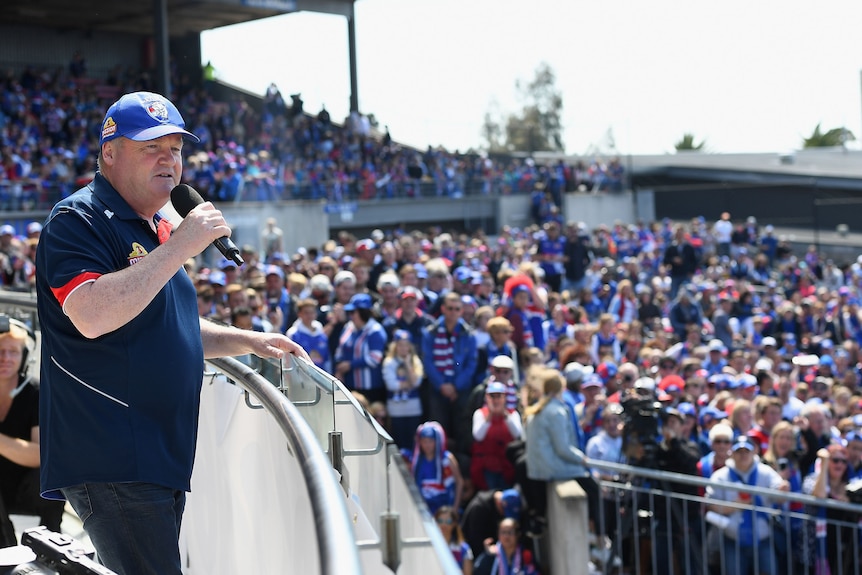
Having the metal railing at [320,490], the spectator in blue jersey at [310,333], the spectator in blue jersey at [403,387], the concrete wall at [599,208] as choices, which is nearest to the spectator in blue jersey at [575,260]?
the spectator in blue jersey at [310,333]

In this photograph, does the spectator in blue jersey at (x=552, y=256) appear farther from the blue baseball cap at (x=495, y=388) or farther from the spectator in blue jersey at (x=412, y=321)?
the blue baseball cap at (x=495, y=388)

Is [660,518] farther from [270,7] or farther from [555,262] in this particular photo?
[270,7]

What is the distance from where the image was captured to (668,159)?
131 ft

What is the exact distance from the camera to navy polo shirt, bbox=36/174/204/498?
7.19 feet

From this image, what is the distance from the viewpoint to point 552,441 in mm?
7867

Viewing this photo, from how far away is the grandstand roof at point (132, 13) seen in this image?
32.2 metres

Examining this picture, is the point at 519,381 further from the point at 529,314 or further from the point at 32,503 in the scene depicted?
the point at 32,503

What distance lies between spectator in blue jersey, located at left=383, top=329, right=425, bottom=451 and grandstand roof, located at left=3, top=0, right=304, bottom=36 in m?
25.3

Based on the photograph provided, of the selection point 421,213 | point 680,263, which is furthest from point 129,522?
point 421,213

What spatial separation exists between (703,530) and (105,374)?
20.0ft

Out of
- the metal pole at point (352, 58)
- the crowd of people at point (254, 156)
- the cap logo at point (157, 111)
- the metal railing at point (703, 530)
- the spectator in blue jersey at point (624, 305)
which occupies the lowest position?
the metal railing at point (703, 530)

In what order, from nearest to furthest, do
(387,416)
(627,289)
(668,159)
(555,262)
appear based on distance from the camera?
(387,416), (627,289), (555,262), (668,159)

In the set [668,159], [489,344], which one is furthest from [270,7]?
[489,344]

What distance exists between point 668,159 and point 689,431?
3226 centimetres
